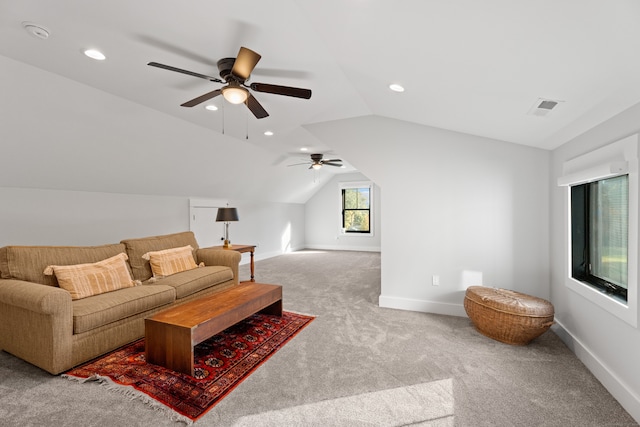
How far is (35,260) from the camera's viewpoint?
2658 millimetres

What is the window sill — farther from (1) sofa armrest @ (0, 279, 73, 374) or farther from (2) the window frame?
(2) the window frame

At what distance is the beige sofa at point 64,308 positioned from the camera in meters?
2.18

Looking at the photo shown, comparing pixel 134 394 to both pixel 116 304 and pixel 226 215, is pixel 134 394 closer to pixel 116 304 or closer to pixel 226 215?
pixel 116 304

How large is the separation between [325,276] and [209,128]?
332 cm

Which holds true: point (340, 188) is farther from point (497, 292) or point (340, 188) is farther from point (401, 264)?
point (497, 292)

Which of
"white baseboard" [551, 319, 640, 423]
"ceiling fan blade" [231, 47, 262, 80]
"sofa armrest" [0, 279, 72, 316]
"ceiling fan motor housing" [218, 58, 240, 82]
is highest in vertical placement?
"ceiling fan motor housing" [218, 58, 240, 82]

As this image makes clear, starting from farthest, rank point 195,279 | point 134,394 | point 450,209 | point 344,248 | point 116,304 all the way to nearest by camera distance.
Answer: point 344,248 < point 450,209 < point 195,279 < point 116,304 < point 134,394

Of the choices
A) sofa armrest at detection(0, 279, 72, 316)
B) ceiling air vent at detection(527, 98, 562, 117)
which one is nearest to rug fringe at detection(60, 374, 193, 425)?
sofa armrest at detection(0, 279, 72, 316)

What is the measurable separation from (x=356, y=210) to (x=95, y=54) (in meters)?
7.95

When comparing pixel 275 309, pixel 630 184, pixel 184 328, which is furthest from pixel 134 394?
pixel 630 184

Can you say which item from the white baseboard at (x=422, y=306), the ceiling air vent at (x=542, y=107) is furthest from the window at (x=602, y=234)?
the white baseboard at (x=422, y=306)

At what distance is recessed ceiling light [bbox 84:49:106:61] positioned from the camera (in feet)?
7.48

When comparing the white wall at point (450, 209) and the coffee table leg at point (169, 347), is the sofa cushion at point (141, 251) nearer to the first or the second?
the coffee table leg at point (169, 347)

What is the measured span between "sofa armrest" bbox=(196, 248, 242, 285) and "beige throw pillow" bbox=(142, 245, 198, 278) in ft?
0.72
